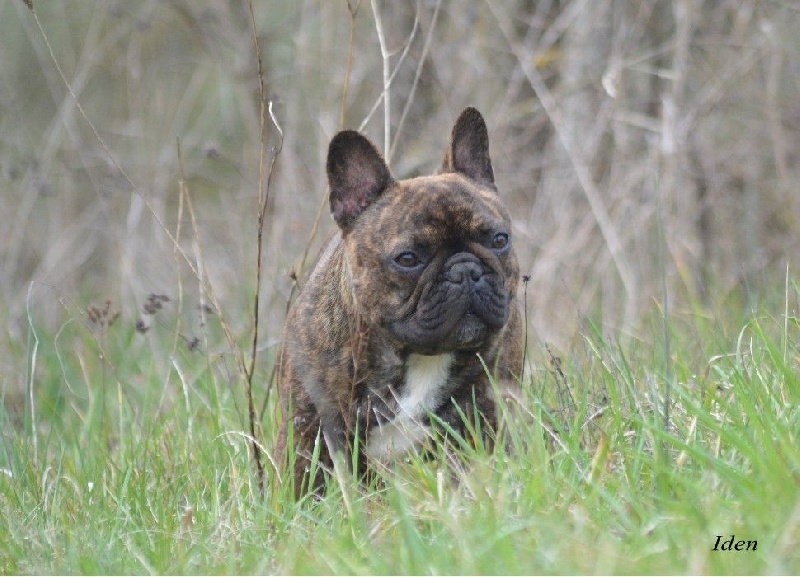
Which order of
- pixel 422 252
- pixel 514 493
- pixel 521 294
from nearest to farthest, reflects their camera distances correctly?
pixel 514 493 < pixel 422 252 < pixel 521 294

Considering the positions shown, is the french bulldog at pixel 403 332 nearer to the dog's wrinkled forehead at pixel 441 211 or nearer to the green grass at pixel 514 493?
the dog's wrinkled forehead at pixel 441 211

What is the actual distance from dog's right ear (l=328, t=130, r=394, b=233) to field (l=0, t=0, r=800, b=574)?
0.29 m

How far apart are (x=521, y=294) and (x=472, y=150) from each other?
2.45 meters

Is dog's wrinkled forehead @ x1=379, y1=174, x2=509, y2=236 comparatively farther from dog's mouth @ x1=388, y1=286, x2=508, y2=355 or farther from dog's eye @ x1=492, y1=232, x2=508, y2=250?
dog's mouth @ x1=388, y1=286, x2=508, y2=355

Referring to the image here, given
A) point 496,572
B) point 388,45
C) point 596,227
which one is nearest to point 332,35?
point 388,45

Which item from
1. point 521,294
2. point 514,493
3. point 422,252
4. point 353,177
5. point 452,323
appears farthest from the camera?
point 521,294

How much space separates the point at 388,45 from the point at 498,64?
31.1 inches

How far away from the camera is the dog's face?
167 inches

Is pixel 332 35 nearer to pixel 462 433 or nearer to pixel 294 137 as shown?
pixel 294 137

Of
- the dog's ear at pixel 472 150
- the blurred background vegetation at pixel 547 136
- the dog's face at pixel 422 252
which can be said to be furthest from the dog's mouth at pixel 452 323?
the blurred background vegetation at pixel 547 136

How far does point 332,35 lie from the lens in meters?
8.45

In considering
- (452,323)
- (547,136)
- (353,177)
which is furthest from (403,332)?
(547,136)

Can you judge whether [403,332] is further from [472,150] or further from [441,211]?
[472,150]

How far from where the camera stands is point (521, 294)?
7.30 metres
